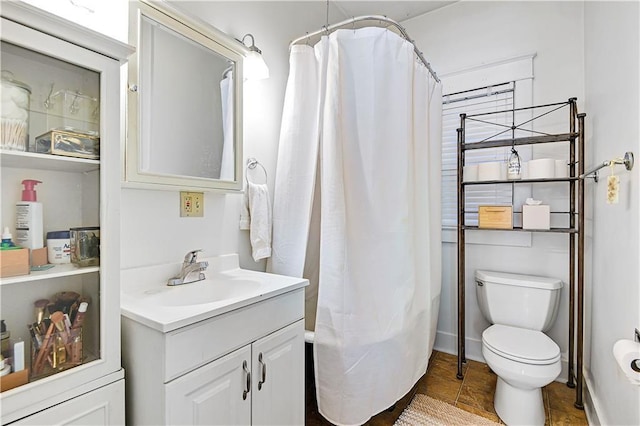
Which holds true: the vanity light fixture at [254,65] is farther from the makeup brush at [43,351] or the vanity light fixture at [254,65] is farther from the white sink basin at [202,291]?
the makeup brush at [43,351]

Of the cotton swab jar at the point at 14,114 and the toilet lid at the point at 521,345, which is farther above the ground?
the cotton swab jar at the point at 14,114

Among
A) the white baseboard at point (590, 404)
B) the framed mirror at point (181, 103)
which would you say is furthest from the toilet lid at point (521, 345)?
the framed mirror at point (181, 103)

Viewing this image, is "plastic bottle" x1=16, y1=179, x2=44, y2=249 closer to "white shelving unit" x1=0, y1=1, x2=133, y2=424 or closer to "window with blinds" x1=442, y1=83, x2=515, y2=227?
"white shelving unit" x1=0, y1=1, x2=133, y2=424

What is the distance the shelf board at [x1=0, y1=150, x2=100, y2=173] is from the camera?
2.84 ft

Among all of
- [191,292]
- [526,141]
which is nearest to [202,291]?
[191,292]

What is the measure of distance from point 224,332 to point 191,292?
1.22 feet

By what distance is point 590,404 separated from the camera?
1.73 metres

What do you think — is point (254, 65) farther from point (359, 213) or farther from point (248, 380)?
point (248, 380)

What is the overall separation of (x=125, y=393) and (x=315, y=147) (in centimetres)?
132

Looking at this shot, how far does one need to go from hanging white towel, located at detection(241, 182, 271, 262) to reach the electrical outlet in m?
0.27

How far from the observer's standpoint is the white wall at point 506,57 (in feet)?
6.82

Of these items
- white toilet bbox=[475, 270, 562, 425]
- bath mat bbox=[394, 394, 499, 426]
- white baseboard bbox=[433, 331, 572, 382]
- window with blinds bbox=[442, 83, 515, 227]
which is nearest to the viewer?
white toilet bbox=[475, 270, 562, 425]

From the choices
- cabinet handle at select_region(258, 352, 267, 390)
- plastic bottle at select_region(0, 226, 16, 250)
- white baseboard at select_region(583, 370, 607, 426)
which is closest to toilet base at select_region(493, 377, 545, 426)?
white baseboard at select_region(583, 370, 607, 426)

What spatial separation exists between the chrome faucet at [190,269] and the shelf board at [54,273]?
43 cm
